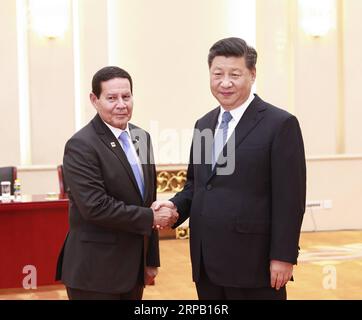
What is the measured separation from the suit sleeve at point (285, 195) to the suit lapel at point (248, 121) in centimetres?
12

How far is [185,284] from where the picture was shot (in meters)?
5.59

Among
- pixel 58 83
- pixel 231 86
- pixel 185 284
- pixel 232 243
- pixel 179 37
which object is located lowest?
pixel 185 284

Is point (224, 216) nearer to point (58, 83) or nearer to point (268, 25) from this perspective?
point (58, 83)

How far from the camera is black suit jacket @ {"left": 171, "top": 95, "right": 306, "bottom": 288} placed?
244cm

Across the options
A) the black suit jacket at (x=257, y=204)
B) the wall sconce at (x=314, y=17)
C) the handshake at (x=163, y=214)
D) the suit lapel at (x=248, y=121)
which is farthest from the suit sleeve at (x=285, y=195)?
the wall sconce at (x=314, y=17)

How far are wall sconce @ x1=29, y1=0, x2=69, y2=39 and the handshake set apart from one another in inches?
210

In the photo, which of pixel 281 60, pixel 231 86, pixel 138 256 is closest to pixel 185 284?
pixel 138 256

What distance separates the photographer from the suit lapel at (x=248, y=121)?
2.53 metres

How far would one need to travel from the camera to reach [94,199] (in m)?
2.49

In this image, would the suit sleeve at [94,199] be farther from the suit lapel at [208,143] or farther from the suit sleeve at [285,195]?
the suit sleeve at [285,195]

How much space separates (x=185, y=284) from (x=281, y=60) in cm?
395

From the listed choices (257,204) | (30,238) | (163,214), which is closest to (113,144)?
(163,214)

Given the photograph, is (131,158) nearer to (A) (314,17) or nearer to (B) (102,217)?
(B) (102,217)

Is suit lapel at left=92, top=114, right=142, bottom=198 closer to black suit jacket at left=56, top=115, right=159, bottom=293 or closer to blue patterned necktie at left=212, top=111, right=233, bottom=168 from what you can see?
Answer: black suit jacket at left=56, top=115, right=159, bottom=293
